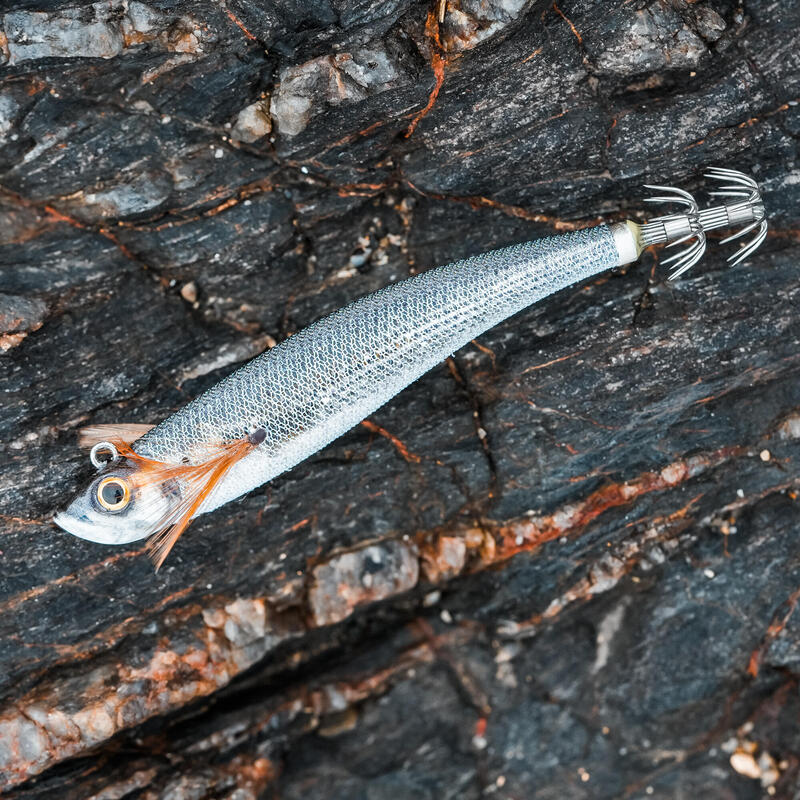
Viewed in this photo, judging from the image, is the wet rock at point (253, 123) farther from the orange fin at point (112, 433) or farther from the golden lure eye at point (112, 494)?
the golden lure eye at point (112, 494)

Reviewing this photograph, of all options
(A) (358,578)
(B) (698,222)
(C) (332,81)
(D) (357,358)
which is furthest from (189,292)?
(B) (698,222)

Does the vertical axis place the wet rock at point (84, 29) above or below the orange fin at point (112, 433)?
above

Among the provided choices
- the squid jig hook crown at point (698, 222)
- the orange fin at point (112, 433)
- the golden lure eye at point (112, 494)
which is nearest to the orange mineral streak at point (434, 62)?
the squid jig hook crown at point (698, 222)

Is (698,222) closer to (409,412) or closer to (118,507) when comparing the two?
(409,412)

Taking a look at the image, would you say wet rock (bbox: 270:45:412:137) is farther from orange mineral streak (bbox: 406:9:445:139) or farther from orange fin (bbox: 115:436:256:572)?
orange fin (bbox: 115:436:256:572)

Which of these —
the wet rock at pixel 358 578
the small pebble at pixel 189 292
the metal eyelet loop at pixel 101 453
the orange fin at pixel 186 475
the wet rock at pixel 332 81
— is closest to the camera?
the orange fin at pixel 186 475

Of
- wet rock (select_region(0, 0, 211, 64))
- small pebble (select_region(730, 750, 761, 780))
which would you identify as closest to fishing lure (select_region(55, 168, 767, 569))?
wet rock (select_region(0, 0, 211, 64))

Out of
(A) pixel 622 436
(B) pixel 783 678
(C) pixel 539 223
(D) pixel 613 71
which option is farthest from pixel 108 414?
(B) pixel 783 678
